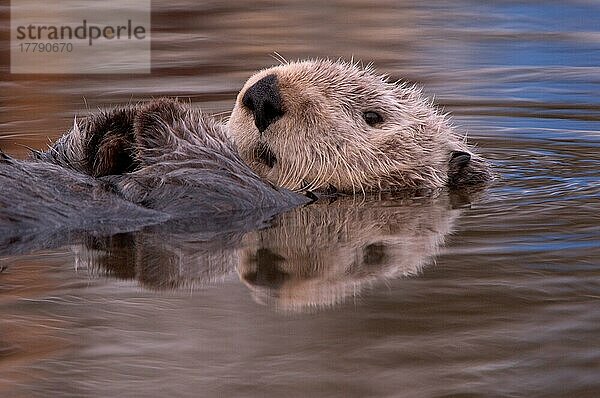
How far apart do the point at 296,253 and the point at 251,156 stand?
0.96 meters

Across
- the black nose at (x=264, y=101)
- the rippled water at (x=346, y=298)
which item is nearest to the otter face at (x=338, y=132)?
the black nose at (x=264, y=101)

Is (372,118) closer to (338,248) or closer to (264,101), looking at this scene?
(264,101)

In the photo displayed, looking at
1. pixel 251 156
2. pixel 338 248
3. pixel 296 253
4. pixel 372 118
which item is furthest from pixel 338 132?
pixel 296 253

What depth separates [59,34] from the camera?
11.7 m

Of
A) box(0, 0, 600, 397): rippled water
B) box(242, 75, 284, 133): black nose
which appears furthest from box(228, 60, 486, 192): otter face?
box(0, 0, 600, 397): rippled water

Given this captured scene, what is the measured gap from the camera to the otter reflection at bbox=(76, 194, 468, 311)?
4223mm

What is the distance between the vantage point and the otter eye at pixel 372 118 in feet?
19.2

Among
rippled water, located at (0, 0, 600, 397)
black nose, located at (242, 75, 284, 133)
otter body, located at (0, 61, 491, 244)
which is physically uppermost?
black nose, located at (242, 75, 284, 133)

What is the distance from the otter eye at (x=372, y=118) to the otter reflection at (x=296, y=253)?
515 mm

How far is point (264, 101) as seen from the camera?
538 cm

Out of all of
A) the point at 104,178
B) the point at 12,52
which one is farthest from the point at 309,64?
the point at 12,52

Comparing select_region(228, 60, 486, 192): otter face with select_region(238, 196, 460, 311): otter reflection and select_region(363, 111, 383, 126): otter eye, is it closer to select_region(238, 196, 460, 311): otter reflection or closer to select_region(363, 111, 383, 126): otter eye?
select_region(363, 111, 383, 126): otter eye

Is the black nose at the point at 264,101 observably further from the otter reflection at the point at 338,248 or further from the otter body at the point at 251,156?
the otter reflection at the point at 338,248

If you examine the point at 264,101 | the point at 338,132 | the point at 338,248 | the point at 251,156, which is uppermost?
the point at 264,101
